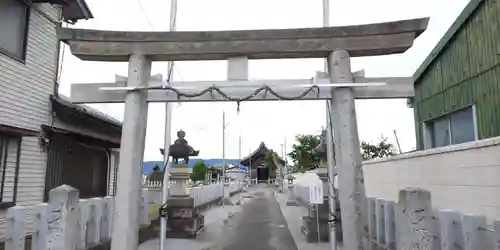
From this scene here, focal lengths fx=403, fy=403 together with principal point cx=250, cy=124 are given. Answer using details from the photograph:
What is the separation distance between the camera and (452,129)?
10023 mm

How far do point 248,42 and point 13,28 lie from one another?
23.9ft

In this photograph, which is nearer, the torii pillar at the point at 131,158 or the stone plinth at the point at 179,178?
the torii pillar at the point at 131,158

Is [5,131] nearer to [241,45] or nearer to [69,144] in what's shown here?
[69,144]

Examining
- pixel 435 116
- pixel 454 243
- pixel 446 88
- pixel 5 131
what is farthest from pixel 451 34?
pixel 5 131

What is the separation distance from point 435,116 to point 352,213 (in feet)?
20.6

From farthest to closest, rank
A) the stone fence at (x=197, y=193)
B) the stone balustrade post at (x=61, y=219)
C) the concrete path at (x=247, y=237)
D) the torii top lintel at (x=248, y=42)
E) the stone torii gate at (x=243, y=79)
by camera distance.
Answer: the stone fence at (x=197, y=193)
the concrete path at (x=247, y=237)
the torii top lintel at (x=248, y=42)
the stone torii gate at (x=243, y=79)
the stone balustrade post at (x=61, y=219)

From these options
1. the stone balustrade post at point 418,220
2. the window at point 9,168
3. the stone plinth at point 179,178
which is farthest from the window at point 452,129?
the window at point 9,168

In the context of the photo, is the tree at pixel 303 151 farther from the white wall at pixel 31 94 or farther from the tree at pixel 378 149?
the white wall at pixel 31 94

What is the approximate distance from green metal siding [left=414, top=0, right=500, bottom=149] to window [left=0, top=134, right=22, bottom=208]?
425 inches

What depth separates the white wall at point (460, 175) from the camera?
14.7 ft

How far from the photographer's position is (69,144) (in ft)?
41.7

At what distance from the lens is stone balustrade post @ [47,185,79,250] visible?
5.35 m

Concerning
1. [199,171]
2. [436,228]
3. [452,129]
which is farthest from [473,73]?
[199,171]

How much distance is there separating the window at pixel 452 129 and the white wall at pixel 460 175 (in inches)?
85.6
